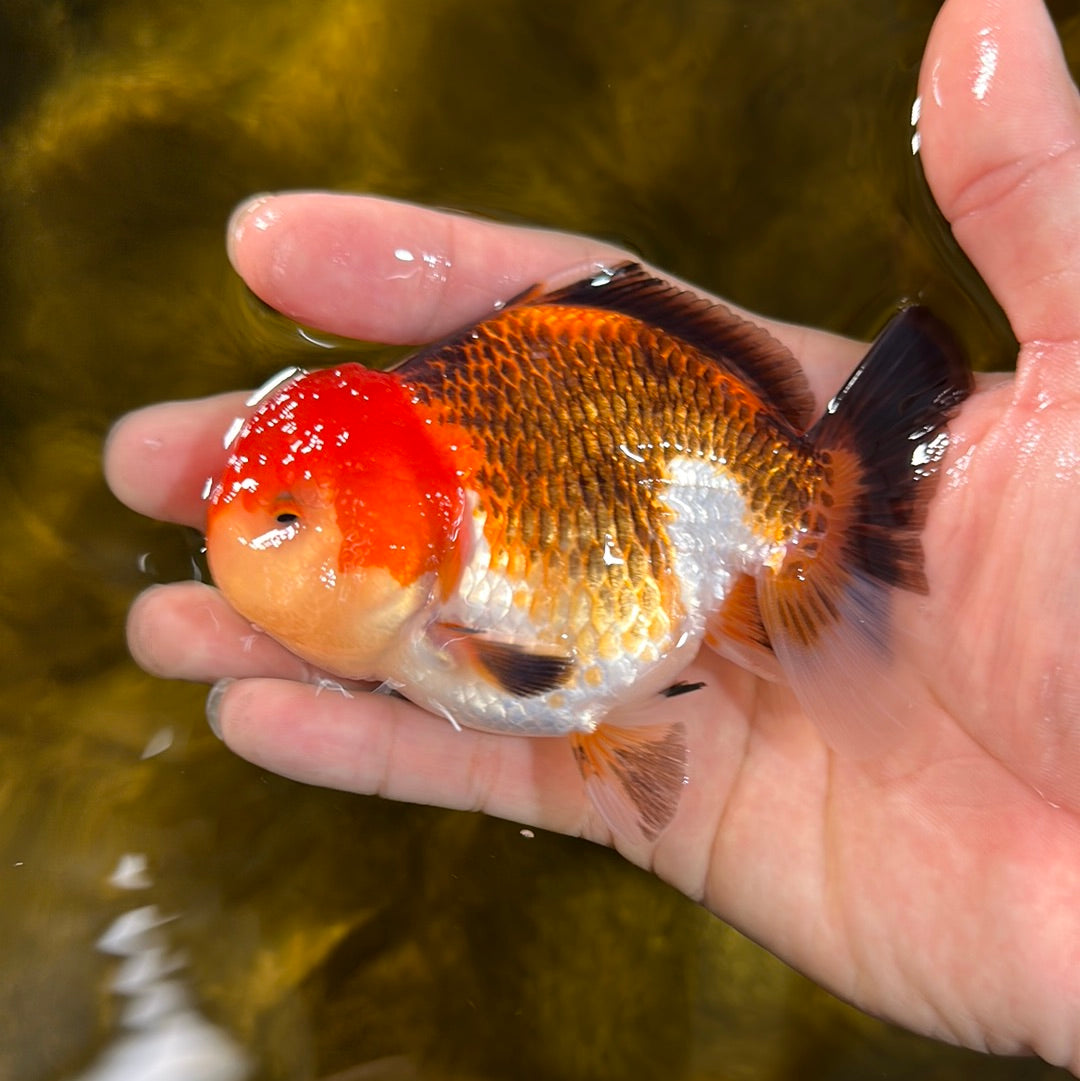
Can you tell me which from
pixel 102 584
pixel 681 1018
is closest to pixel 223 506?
pixel 102 584

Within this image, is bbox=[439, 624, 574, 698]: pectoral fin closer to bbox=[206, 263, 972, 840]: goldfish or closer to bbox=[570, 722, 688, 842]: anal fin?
bbox=[206, 263, 972, 840]: goldfish

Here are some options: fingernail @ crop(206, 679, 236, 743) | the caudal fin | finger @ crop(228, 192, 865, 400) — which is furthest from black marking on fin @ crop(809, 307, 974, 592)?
fingernail @ crop(206, 679, 236, 743)

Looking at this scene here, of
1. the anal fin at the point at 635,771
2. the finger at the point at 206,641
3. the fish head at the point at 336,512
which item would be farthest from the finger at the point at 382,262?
the anal fin at the point at 635,771

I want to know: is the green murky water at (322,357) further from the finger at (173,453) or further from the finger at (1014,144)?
the finger at (1014,144)

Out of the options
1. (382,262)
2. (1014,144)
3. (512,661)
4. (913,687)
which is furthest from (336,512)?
(1014,144)

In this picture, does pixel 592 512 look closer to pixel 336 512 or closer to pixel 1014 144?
pixel 336 512

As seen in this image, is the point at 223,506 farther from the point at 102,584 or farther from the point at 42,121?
the point at 42,121
